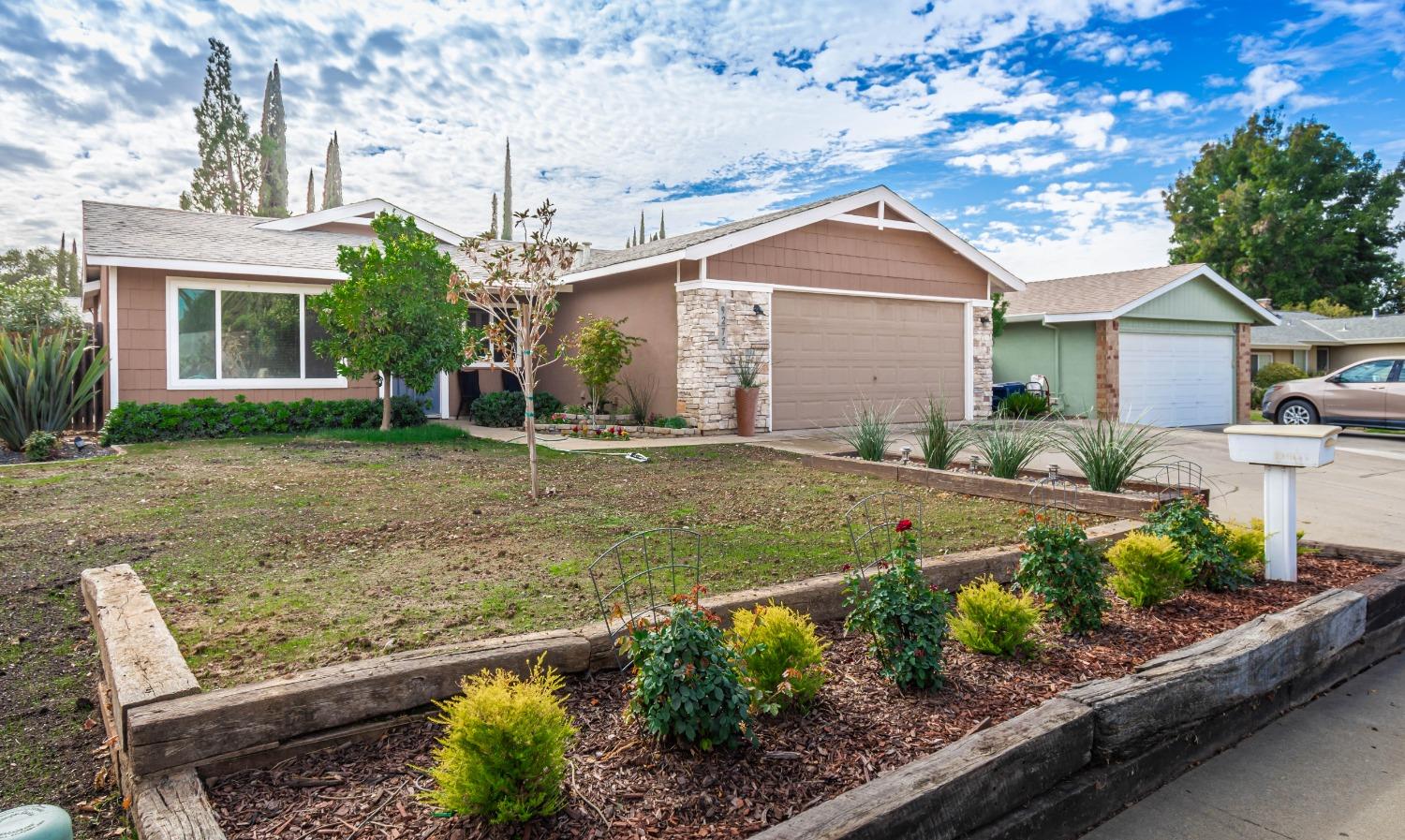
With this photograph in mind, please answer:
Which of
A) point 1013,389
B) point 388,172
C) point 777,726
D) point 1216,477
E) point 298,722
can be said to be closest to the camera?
point 298,722

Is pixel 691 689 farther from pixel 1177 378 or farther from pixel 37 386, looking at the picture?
pixel 1177 378

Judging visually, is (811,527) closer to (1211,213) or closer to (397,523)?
(397,523)

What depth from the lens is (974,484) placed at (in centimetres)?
714

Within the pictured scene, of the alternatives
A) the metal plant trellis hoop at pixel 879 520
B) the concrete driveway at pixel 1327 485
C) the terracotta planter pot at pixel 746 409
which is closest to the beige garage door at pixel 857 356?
the terracotta planter pot at pixel 746 409

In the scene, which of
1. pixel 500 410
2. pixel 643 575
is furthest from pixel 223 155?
pixel 643 575

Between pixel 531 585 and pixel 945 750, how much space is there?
2.40 metres

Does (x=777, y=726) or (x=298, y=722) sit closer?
Result: (x=298, y=722)

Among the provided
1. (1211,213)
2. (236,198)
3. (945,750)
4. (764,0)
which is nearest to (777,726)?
(945,750)

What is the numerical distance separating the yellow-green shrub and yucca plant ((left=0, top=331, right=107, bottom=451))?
34.6ft

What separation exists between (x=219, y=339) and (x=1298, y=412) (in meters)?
18.5

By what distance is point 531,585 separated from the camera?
157 inches

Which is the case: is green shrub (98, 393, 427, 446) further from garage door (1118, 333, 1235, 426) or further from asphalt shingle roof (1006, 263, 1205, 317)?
garage door (1118, 333, 1235, 426)

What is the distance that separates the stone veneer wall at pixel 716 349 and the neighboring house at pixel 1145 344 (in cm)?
817

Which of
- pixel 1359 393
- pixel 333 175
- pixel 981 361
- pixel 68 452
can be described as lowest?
pixel 68 452
